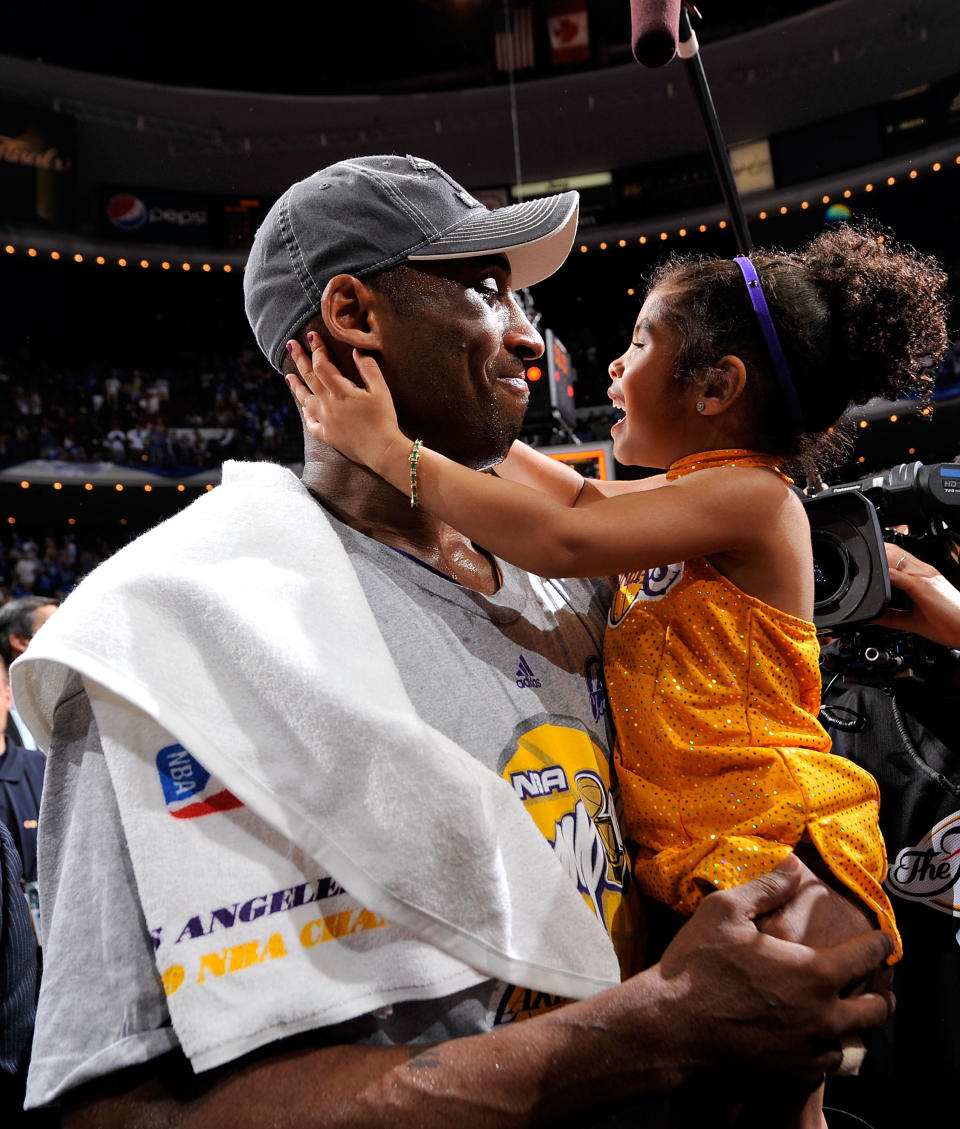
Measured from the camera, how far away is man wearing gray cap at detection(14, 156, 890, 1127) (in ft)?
2.64

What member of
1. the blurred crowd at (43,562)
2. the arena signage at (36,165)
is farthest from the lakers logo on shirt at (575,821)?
the arena signage at (36,165)

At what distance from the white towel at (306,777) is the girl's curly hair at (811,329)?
91 cm

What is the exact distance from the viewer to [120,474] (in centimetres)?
1451

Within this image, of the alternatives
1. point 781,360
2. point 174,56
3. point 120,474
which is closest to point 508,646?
point 781,360

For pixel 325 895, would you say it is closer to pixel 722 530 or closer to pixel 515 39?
pixel 722 530

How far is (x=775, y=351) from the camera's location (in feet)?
5.02

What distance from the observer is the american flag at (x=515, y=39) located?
14375 mm

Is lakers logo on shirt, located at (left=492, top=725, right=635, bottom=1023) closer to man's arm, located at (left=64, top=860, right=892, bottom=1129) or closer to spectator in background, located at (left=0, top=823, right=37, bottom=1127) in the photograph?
man's arm, located at (left=64, top=860, right=892, bottom=1129)

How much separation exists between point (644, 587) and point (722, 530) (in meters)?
0.15

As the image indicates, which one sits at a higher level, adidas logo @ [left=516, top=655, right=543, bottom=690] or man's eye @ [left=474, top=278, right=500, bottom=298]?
man's eye @ [left=474, top=278, right=500, bottom=298]

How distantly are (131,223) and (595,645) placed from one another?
646 inches

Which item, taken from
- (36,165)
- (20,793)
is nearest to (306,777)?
(20,793)

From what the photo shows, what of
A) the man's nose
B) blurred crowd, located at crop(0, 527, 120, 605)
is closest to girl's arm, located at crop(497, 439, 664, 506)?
the man's nose

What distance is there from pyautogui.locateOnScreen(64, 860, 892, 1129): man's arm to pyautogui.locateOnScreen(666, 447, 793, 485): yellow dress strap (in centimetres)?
75
